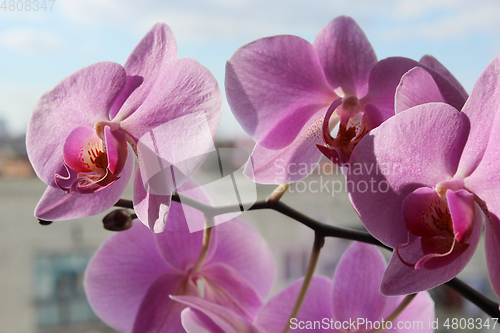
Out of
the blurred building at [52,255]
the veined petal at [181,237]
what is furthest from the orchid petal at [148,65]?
the blurred building at [52,255]

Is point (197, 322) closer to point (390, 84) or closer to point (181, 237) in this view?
point (181, 237)

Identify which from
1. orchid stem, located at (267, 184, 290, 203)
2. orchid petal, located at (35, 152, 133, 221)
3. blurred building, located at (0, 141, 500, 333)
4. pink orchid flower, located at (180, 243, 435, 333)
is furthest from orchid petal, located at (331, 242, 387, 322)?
blurred building, located at (0, 141, 500, 333)

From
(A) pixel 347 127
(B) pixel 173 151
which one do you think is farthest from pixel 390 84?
(B) pixel 173 151

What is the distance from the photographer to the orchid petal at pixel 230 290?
368mm

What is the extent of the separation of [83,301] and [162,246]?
565 centimetres

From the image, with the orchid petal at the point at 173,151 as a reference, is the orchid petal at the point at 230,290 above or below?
below

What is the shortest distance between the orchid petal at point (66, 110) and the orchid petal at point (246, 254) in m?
0.16

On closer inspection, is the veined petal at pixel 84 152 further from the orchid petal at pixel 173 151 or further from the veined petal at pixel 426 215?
the veined petal at pixel 426 215

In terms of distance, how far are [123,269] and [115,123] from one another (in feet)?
0.52

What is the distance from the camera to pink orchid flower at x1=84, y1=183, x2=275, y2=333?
1.14 ft

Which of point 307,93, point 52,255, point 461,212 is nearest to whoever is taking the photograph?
point 461,212

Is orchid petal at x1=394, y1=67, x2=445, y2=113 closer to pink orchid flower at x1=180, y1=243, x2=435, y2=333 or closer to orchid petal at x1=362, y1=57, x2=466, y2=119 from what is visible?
orchid petal at x1=362, y1=57, x2=466, y2=119

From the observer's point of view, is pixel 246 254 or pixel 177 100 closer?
pixel 177 100

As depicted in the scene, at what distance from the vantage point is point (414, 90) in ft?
0.74
